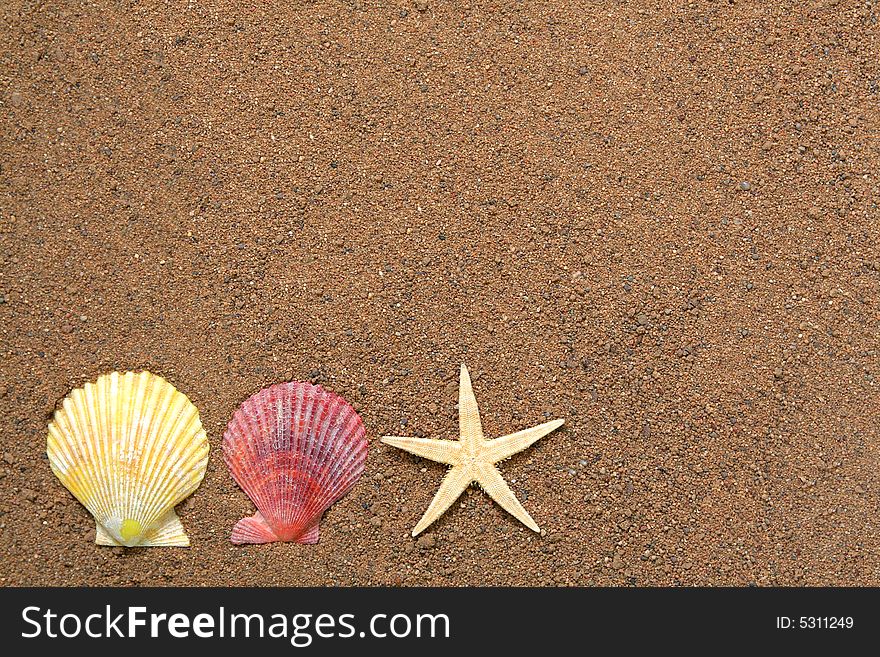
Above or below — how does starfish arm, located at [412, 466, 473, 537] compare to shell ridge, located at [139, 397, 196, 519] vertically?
below

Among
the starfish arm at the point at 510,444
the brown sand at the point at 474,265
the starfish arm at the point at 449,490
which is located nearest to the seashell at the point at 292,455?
the brown sand at the point at 474,265

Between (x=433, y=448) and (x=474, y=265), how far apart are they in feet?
1.43

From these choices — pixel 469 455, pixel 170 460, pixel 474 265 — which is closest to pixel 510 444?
pixel 469 455

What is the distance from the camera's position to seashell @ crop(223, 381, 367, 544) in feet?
5.83

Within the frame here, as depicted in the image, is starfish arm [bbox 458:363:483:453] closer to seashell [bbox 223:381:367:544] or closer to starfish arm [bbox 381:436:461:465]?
starfish arm [bbox 381:436:461:465]

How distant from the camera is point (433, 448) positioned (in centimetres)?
178

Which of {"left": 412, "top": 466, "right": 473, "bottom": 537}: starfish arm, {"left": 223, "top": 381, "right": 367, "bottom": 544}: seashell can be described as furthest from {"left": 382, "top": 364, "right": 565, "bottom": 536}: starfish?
{"left": 223, "top": 381, "right": 367, "bottom": 544}: seashell

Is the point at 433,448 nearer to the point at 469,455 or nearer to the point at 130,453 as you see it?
the point at 469,455

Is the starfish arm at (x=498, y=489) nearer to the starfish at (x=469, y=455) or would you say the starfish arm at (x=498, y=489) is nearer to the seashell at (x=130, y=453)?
the starfish at (x=469, y=455)

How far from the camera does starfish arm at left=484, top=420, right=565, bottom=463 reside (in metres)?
1.78

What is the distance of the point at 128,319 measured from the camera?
5.98ft

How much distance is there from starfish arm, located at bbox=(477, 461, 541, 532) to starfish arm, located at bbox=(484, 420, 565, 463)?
0.08 feet

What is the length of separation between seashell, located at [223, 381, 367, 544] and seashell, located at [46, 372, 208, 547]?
0.10 meters

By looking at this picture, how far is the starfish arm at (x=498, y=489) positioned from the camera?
5.84 ft
